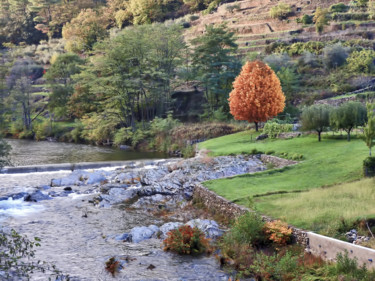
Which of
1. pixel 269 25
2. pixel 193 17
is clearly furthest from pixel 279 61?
pixel 193 17

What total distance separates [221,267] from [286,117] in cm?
3121

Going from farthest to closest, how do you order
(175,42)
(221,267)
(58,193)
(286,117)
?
(175,42) → (286,117) → (58,193) → (221,267)

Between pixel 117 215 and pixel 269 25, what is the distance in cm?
6276

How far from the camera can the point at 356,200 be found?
699 inches

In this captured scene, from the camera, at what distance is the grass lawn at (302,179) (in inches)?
667

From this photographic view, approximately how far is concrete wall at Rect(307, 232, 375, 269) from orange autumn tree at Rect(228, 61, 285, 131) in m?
23.6

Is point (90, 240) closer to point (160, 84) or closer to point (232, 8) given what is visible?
point (160, 84)

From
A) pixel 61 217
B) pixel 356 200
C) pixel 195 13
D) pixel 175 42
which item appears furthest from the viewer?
pixel 195 13

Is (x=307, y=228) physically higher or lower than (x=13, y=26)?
lower

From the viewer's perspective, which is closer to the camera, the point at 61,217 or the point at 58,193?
the point at 61,217

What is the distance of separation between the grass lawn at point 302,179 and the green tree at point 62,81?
34.2m

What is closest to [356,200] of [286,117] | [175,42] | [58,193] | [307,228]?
[307,228]

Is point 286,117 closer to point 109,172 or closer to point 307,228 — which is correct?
point 109,172

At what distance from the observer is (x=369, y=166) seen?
70.0 feet
